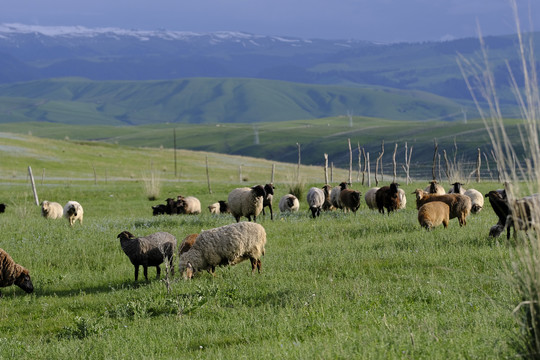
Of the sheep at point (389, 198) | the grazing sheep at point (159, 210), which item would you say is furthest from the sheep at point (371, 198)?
the grazing sheep at point (159, 210)

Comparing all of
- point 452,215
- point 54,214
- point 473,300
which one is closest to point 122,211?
point 54,214

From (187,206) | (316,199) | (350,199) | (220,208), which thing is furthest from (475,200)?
(187,206)

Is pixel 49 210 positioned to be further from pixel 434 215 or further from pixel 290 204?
pixel 434 215

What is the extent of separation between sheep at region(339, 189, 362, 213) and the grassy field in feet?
16.9

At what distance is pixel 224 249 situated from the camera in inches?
457

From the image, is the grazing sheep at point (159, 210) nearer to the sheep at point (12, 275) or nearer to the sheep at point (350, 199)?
the sheep at point (350, 199)

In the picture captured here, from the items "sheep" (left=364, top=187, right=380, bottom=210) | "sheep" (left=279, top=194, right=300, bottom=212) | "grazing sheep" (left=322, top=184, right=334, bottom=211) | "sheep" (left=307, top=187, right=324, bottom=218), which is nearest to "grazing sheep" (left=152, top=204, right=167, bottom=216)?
"sheep" (left=279, top=194, right=300, bottom=212)

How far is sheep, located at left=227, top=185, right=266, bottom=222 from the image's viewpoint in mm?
20156

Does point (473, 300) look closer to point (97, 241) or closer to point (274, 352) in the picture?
point (274, 352)

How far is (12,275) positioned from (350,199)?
46.5 feet

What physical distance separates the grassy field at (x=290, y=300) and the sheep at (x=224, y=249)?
334 mm

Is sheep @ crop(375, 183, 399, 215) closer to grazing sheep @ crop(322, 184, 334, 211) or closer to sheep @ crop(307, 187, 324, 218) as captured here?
sheep @ crop(307, 187, 324, 218)

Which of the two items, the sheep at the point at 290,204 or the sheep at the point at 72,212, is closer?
the sheep at the point at 72,212

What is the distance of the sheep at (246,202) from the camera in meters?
20.2
